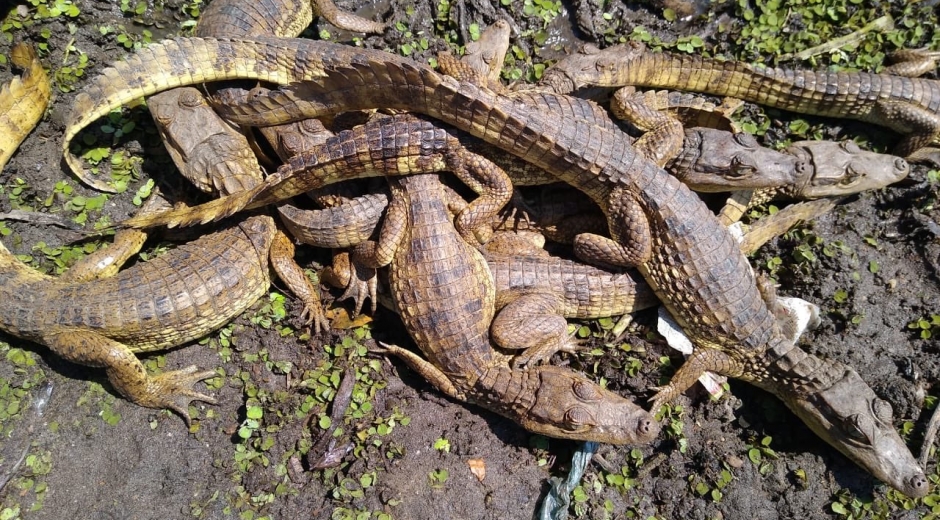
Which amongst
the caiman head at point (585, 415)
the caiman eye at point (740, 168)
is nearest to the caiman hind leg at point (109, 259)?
the caiman head at point (585, 415)

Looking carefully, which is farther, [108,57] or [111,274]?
[108,57]

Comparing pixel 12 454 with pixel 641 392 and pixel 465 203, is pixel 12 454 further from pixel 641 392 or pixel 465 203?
pixel 641 392

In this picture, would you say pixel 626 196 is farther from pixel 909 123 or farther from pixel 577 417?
pixel 909 123

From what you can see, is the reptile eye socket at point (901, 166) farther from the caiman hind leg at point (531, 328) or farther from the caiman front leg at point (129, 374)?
the caiman front leg at point (129, 374)

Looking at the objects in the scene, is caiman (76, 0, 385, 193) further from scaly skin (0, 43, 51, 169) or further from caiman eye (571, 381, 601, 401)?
caiman eye (571, 381, 601, 401)

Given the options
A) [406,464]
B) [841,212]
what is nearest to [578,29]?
[841,212]

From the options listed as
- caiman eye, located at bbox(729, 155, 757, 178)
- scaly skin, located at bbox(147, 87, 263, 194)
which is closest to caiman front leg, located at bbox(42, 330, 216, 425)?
scaly skin, located at bbox(147, 87, 263, 194)

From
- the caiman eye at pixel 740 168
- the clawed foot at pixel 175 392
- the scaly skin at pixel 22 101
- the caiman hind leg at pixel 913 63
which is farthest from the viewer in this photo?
the caiman hind leg at pixel 913 63
